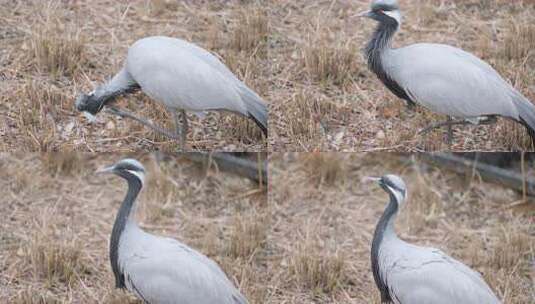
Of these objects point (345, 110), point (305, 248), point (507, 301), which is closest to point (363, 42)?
point (345, 110)

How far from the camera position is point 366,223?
4.22 meters

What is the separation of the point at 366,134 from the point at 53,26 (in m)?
1.28

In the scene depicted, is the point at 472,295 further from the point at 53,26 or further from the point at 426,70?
the point at 53,26

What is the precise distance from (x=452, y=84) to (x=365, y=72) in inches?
14.7

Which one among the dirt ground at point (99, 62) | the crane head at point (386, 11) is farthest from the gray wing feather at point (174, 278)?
the crane head at point (386, 11)

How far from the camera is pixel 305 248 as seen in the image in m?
4.13

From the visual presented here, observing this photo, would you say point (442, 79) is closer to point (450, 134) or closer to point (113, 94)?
point (450, 134)

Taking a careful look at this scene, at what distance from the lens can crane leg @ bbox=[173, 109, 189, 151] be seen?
3.96 meters

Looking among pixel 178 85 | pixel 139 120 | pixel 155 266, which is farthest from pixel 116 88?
pixel 155 266

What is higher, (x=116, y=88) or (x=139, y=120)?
(x=116, y=88)

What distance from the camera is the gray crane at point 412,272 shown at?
3762 mm

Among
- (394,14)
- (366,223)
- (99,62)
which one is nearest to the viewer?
(394,14)

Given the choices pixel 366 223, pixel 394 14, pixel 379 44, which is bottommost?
pixel 366 223

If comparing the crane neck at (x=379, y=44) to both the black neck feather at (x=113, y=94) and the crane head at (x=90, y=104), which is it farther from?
the crane head at (x=90, y=104)
